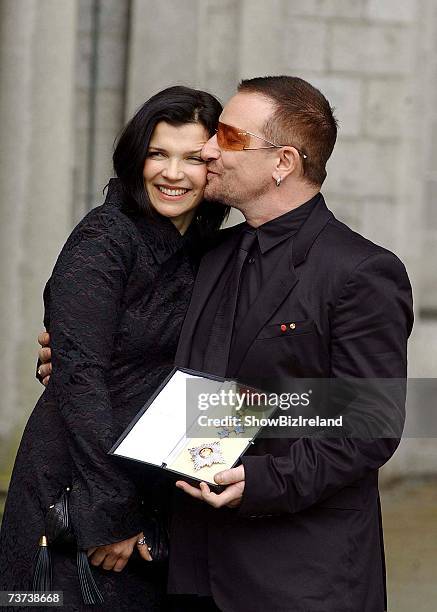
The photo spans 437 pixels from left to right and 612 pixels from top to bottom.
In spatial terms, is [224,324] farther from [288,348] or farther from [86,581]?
[86,581]

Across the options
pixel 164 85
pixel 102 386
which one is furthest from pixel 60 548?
pixel 164 85

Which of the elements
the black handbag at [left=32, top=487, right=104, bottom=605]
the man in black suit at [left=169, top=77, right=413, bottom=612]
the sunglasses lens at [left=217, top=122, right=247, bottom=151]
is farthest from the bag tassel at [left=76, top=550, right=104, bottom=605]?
the sunglasses lens at [left=217, top=122, right=247, bottom=151]

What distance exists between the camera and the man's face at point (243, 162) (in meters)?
3.27

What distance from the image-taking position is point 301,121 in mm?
3246

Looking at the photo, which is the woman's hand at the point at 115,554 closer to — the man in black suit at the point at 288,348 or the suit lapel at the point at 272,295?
the man in black suit at the point at 288,348

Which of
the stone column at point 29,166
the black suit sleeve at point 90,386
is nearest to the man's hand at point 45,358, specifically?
the black suit sleeve at point 90,386

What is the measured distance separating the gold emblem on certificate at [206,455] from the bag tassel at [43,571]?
1.71ft

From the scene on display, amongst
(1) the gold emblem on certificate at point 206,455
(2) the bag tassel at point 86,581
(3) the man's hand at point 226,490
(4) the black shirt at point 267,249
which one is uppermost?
(4) the black shirt at point 267,249

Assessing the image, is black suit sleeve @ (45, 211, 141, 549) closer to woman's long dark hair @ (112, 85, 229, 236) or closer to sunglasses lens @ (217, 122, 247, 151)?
woman's long dark hair @ (112, 85, 229, 236)

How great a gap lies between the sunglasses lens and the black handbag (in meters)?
0.97

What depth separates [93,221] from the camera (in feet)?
10.7

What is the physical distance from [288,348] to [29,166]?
12.3ft

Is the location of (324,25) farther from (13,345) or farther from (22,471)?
(22,471)

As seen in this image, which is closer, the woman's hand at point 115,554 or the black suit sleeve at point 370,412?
the black suit sleeve at point 370,412
